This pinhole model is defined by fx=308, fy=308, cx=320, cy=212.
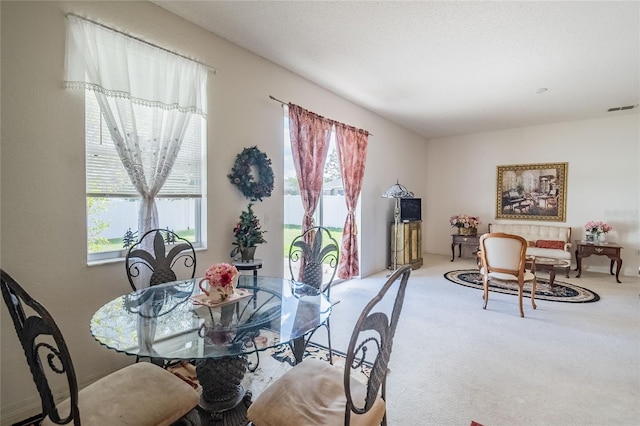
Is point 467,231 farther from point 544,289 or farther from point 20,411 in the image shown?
point 20,411

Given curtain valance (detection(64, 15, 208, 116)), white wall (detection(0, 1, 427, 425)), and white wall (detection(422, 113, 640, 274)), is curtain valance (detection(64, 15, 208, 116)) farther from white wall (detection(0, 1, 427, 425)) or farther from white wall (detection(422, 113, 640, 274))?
white wall (detection(422, 113, 640, 274))

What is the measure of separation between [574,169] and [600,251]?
5.45 feet

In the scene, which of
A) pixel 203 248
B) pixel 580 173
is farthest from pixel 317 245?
pixel 580 173

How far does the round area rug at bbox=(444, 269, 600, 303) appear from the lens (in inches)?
165

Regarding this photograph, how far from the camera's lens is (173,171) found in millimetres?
2742

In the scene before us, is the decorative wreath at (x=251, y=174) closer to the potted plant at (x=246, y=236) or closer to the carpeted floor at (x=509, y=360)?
the potted plant at (x=246, y=236)

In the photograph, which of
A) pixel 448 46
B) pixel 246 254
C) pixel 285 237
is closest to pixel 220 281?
pixel 246 254

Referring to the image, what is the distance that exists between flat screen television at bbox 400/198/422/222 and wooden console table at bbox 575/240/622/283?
277 centimetres

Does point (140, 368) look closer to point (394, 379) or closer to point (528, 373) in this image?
point (394, 379)

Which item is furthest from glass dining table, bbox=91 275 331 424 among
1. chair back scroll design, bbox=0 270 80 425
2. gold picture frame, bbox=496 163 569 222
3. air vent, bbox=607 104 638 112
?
air vent, bbox=607 104 638 112

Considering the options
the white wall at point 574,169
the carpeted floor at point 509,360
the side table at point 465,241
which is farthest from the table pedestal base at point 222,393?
the white wall at point 574,169

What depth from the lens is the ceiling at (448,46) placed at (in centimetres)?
252

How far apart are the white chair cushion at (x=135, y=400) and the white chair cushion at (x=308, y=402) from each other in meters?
0.35

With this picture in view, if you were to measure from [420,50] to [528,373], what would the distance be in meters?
3.06
